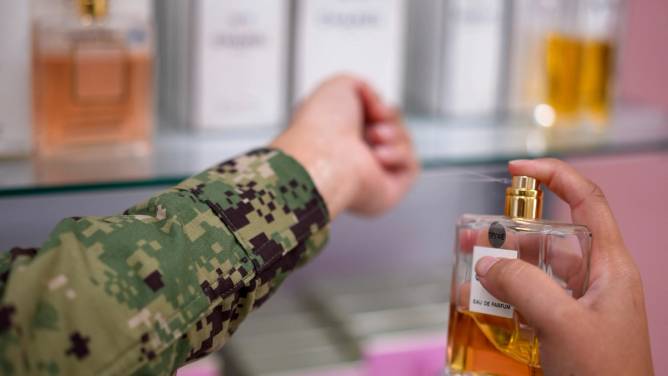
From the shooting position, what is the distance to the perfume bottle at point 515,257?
0.29 m

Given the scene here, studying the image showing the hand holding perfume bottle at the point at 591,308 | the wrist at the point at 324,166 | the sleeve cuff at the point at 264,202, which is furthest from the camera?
the wrist at the point at 324,166

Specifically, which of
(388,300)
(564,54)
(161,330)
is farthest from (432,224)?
(161,330)

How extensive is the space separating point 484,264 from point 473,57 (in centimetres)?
40

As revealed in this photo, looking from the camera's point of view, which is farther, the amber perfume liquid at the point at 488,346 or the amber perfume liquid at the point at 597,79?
the amber perfume liquid at the point at 597,79

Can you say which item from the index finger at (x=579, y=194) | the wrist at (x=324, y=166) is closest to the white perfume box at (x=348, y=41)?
the wrist at (x=324, y=166)

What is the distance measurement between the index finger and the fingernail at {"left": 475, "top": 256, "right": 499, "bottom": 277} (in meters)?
0.03

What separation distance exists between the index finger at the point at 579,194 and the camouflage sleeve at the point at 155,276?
0.45ft

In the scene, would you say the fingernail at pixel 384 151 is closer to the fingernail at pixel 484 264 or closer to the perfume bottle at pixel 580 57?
the perfume bottle at pixel 580 57

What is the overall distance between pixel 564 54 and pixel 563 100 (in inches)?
1.4

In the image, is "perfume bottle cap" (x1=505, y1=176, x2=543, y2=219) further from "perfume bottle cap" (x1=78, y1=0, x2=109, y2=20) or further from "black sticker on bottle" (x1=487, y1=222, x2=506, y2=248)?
"perfume bottle cap" (x1=78, y1=0, x2=109, y2=20)

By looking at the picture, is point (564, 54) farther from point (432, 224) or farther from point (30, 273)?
point (30, 273)

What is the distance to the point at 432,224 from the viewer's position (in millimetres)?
770

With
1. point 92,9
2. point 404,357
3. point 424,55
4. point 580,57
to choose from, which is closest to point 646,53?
point 580,57

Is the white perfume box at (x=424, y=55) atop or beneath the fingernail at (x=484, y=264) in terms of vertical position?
atop
